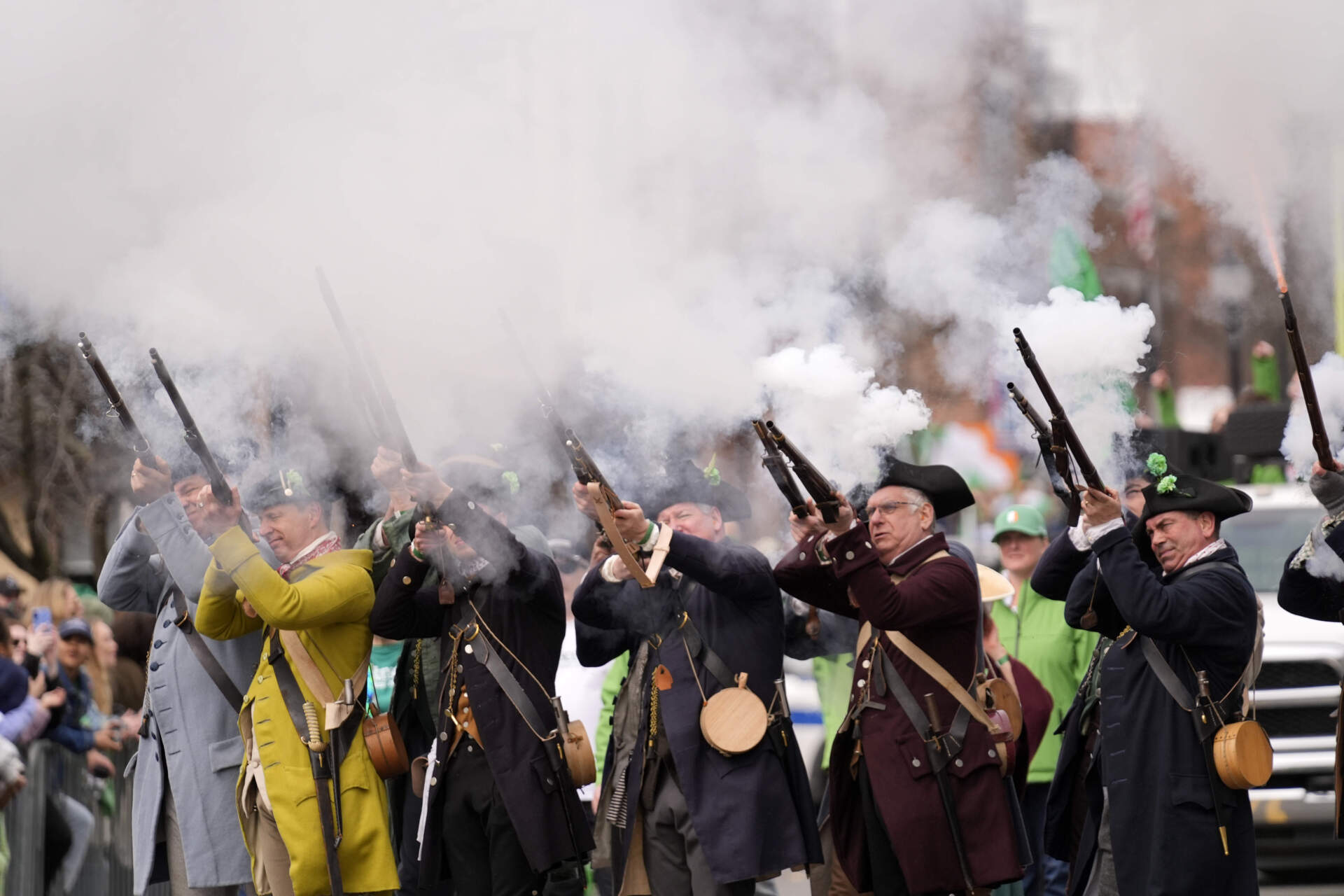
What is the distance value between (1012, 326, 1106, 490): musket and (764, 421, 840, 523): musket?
0.84 metres

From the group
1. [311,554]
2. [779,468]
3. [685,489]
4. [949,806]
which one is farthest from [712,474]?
[949,806]

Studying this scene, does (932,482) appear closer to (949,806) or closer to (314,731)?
(949,806)

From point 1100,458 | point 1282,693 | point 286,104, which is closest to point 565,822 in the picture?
point 1100,458

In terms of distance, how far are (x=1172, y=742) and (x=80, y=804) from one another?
5514 millimetres

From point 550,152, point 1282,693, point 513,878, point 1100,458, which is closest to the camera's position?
point 513,878

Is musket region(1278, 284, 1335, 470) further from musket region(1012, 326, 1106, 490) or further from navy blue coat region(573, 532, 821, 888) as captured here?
navy blue coat region(573, 532, 821, 888)

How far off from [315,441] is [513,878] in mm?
2092

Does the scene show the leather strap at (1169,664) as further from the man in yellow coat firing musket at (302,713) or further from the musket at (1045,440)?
the man in yellow coat firing musket at (302,713)

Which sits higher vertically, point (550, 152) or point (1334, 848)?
point (550, 152)

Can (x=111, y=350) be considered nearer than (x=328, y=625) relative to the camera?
No

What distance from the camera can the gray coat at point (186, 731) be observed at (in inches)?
261

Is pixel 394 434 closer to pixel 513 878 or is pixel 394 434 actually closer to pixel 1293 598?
pixel 513 878

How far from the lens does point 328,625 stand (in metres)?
6.73

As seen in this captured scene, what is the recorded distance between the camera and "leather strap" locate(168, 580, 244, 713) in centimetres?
685
